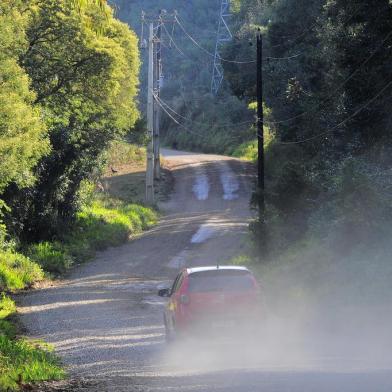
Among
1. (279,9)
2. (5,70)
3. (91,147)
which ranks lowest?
(91,147)

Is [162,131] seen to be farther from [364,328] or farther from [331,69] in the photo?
[364,328]

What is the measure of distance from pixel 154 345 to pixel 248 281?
3.48 meters

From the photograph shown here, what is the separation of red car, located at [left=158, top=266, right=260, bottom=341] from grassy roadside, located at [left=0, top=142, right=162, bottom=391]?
2225 millimetres

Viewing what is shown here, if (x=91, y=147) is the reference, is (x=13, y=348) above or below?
below

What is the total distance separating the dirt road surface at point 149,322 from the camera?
1073 cm

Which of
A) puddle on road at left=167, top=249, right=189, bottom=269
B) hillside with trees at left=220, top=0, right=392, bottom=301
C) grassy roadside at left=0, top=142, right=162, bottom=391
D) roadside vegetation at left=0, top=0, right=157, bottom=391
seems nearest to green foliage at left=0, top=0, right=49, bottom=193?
roadside vegetation at left=0, top=0, right=157, bottom=391

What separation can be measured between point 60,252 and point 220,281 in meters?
20.5

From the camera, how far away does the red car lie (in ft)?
43.1

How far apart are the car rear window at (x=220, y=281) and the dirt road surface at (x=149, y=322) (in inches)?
40.6

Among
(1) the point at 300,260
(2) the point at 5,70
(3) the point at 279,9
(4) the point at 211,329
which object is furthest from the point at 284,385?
(3) the point at 279,9

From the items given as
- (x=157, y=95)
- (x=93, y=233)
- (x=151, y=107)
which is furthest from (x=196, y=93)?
(x=93, y=233)

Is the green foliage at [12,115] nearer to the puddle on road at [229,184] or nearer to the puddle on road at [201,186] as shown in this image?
the puddle on road at [229,184]

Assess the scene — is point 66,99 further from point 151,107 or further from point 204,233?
point 151,107

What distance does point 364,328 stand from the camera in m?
16.9
